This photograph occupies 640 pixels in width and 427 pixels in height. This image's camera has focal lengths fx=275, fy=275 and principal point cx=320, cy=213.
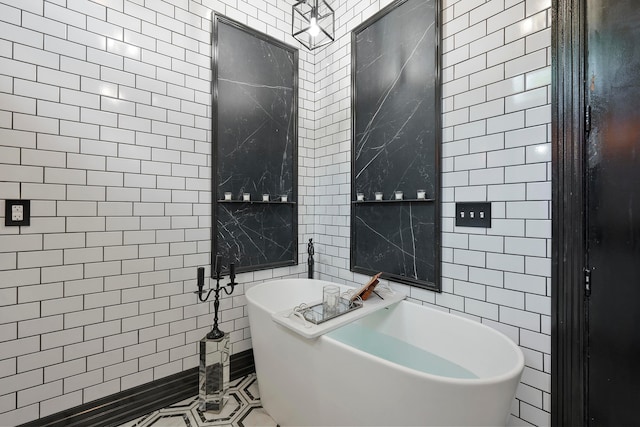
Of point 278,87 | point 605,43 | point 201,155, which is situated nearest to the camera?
point 605,43

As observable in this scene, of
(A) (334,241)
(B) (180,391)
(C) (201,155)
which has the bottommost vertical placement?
(B) (180,391)

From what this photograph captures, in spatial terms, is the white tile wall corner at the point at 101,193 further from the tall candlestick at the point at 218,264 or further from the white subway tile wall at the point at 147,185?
the tall candlestick at the point at 218,264

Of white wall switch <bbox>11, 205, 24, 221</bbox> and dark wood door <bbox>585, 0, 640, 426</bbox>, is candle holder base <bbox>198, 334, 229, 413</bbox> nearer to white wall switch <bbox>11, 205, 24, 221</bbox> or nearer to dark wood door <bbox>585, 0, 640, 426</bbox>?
white wall switch <bbox>11, 205, 24, 221</bbox>

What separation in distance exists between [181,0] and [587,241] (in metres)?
2.83

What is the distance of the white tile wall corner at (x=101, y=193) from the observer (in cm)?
146

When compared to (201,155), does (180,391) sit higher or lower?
lower

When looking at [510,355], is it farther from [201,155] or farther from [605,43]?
[201,155]

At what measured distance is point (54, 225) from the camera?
154cm

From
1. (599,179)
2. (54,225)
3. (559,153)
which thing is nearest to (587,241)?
(599,179)

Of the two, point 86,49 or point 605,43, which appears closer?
point 605,43

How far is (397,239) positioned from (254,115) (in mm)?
1536

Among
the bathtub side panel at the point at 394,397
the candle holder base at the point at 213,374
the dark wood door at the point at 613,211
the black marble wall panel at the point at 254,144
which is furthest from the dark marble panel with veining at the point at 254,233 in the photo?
the dark wood door at the point at 613,211

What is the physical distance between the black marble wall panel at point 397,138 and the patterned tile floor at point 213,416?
47.9 inches

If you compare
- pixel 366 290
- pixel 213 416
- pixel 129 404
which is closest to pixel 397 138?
pixel 366 290
